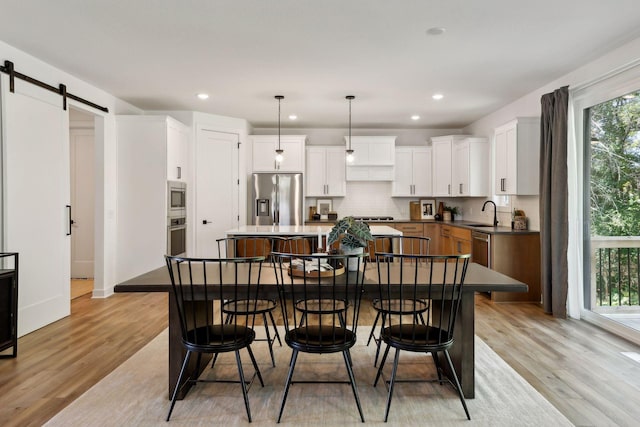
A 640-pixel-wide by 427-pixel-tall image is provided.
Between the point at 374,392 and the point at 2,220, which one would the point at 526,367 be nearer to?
the point at 374,392

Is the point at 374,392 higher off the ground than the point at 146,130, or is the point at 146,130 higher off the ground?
the point at 146,130

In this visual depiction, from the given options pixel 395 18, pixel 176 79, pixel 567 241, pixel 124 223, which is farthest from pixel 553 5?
pixel 124 223

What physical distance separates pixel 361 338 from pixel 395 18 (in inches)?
103

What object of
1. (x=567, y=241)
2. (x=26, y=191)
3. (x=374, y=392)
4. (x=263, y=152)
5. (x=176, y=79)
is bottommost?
(x=374, y=392)

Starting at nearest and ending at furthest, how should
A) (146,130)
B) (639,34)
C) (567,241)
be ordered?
(639,34) < (567,241) < (146,130)

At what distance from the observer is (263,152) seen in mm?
7180

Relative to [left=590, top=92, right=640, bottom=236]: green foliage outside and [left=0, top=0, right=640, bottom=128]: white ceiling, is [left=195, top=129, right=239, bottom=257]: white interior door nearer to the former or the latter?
[left=0, top=0, right=640, bottom=128]: white ceiling

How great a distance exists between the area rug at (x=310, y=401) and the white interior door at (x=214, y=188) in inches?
137

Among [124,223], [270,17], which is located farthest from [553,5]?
[124,223]

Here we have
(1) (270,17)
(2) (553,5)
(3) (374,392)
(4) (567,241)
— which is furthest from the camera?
(4) (567,241)

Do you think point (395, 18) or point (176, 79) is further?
point (176, 79)

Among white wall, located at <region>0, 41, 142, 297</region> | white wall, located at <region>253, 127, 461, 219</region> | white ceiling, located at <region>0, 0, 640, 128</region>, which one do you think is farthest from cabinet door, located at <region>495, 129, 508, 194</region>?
white wall, located at <region>0, 41, 142, 297</region>

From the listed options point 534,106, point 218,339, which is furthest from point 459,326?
point 534,106

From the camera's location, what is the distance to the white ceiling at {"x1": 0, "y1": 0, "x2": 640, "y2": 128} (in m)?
3.01
